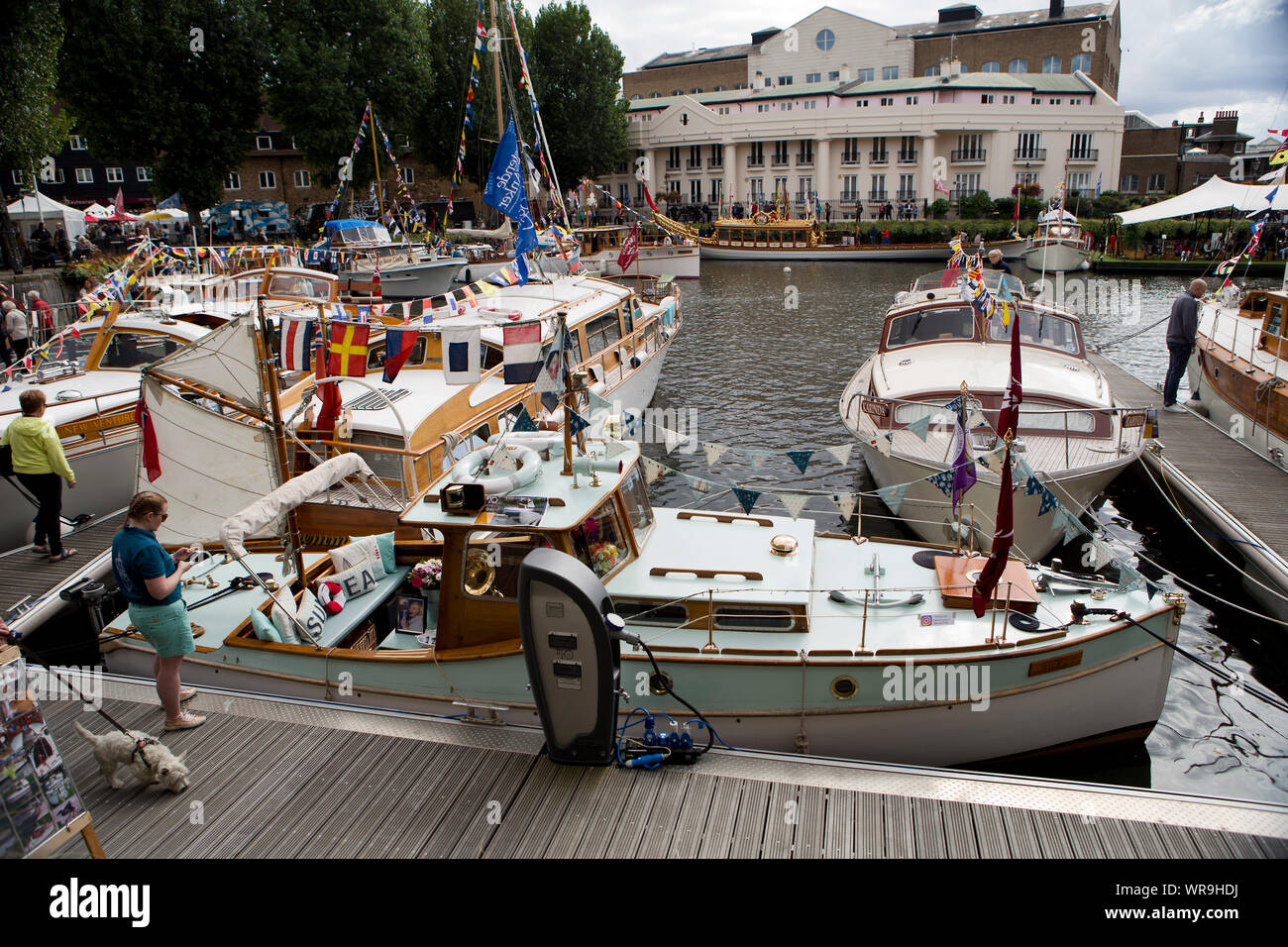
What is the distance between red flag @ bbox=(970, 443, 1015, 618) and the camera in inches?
264

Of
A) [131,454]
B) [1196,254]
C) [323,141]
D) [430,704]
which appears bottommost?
[430,704]

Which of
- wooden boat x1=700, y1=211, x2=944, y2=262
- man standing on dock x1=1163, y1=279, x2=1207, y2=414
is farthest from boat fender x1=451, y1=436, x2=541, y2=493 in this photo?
wooden boat x1=700, y1=211, x2=944, y2=262

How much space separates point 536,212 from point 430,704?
78.6 feet

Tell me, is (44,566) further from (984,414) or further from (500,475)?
(984,414)

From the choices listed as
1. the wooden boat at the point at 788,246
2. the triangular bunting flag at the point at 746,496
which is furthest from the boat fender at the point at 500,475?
the wooden boat at the point at 788,246

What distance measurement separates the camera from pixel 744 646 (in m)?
7.02

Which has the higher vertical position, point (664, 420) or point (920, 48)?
point (920, 48)

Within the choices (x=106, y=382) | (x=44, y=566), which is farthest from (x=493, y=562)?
(x=106, y=382)

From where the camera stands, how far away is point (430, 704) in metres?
7.32

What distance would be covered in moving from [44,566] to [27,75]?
23.0m

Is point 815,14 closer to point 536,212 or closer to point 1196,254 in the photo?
point 1196,254
